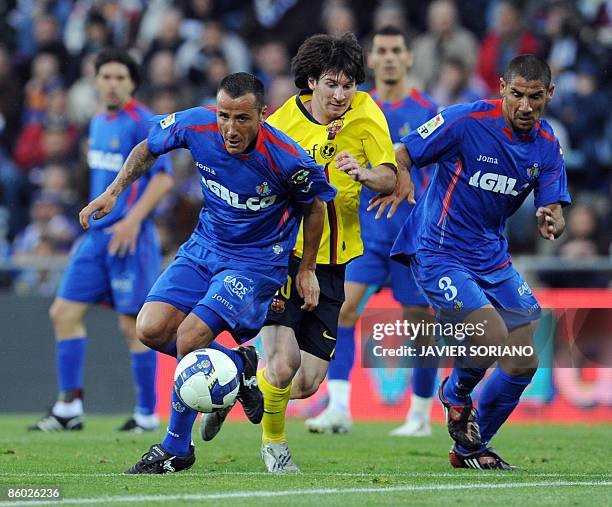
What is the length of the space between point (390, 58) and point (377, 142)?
114 inches

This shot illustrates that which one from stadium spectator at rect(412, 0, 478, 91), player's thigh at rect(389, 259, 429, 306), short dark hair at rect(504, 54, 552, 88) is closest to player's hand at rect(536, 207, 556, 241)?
short dark hair at rect(504, 54, 552, 88)

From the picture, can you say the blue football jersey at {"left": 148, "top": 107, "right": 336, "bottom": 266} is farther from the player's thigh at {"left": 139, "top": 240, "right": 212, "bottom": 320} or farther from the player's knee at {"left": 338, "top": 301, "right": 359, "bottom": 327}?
the player's knee at {"left": 338, "top": 301, "right": 359, "bottom": 327}

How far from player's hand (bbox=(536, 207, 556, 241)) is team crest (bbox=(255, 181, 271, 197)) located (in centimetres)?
156

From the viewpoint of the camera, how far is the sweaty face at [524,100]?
23.6 ft

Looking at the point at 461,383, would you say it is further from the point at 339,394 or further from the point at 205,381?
the point at 339,394

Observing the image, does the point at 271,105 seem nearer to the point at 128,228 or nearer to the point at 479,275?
the point at 128,228

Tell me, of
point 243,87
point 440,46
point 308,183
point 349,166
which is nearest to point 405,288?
point 308,183

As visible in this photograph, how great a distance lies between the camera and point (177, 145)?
707 centimetres

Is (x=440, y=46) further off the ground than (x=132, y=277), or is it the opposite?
(x=440, y=46)

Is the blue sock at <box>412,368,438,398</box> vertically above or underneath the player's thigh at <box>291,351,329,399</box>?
underneath

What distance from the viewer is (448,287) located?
741cm

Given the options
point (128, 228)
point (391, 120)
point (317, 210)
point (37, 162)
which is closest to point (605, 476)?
point (317, 210)

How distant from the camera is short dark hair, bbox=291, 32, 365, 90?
24.4 ft

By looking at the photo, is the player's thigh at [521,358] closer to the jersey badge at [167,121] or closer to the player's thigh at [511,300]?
the player's thigh at [511,300]
